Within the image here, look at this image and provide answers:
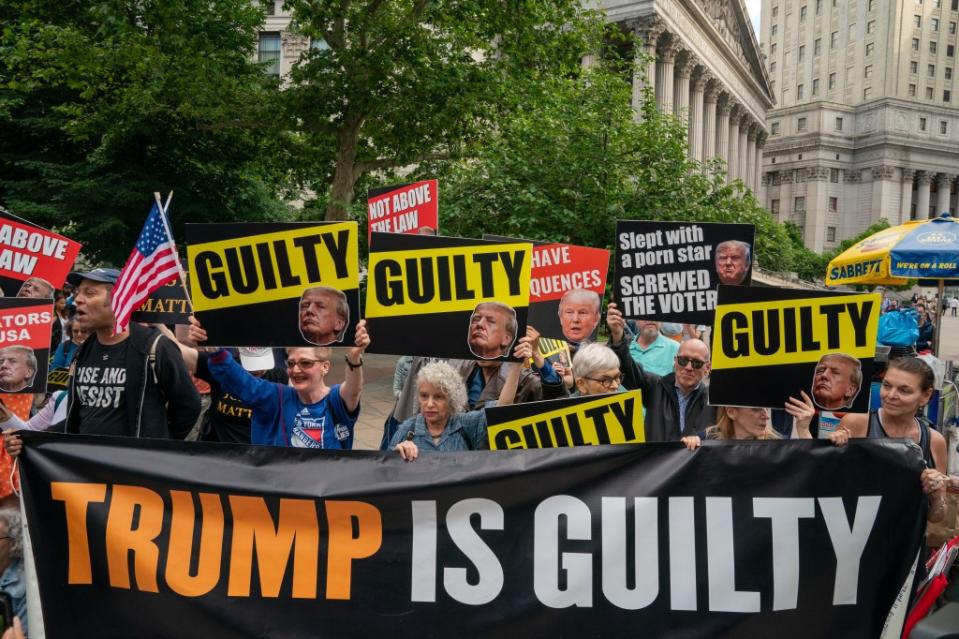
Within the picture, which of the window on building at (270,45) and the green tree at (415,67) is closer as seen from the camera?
the green tree at (415,67)

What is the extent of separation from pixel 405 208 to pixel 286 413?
3.76m

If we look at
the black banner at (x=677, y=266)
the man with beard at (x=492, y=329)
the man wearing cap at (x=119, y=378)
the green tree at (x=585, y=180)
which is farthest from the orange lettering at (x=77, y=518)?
the green tree at (x=585, y=180)

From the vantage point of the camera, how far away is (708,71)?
55.6 m

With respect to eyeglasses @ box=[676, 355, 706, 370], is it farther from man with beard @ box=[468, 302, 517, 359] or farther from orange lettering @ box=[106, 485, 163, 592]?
orange lettering @ box=[106, 485, 163, 592]

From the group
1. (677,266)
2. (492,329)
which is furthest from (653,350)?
(492,329)

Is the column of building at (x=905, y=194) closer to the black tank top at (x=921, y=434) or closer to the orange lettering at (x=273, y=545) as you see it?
the black tank top at (x=921, y=434)

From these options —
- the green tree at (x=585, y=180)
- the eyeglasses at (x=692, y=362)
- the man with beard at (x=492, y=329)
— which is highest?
the green tree at (x=585, y=180)

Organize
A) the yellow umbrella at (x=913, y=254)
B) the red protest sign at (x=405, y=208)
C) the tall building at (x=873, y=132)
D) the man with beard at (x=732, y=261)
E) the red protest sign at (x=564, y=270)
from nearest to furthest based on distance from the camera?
the man with beard at (x=732, y=261)
the red protest sign at (x=564, y=270)
the red protest sign at (x=405, y=208)
the yellow umbrella at (x=913, y=254)
the tall building at (x=873, y=132)

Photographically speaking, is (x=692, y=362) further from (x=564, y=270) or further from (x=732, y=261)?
(x=564, y=270)

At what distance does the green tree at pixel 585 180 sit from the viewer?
12.7m

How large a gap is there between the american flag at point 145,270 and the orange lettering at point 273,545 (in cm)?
142

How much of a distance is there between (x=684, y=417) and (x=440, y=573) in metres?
2.21

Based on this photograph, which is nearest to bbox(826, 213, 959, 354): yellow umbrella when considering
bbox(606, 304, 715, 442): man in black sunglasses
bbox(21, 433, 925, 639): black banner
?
bbox(606, 304, 715, 442): man in black sunglasses

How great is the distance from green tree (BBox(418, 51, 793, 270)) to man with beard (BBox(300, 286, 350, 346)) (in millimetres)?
8291
